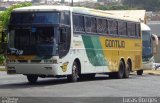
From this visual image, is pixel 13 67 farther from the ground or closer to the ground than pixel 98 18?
closer to the ground

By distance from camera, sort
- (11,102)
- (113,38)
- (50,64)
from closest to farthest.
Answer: (11,102) < (50,64) < (113,38)

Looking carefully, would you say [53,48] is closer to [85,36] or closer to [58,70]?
[58,70]

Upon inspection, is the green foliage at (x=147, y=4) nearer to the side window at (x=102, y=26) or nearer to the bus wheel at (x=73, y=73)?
the side window at (x=102, y=26)

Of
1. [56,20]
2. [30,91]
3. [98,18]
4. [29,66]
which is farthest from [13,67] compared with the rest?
[98,18]

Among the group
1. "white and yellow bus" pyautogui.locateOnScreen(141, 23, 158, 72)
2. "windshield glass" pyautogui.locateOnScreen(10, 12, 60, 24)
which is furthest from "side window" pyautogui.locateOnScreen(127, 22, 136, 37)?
"windshield glass" pyautogui.locateOnScreen(10, 12, 60, 24)

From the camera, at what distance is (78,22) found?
2562 cm

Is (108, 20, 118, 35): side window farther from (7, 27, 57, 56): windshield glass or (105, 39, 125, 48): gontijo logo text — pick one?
(7, 27, 57, 56): windshield glass

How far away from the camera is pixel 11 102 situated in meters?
15.8

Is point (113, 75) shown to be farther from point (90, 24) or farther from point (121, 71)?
point (90, 24)

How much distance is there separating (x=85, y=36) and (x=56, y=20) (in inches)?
124

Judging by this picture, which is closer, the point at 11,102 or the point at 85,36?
the point at 11,102

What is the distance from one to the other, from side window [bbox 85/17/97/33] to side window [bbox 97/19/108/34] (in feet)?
1.65

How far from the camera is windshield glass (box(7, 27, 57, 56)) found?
23203 mm

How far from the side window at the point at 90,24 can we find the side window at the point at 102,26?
0.50 meters
